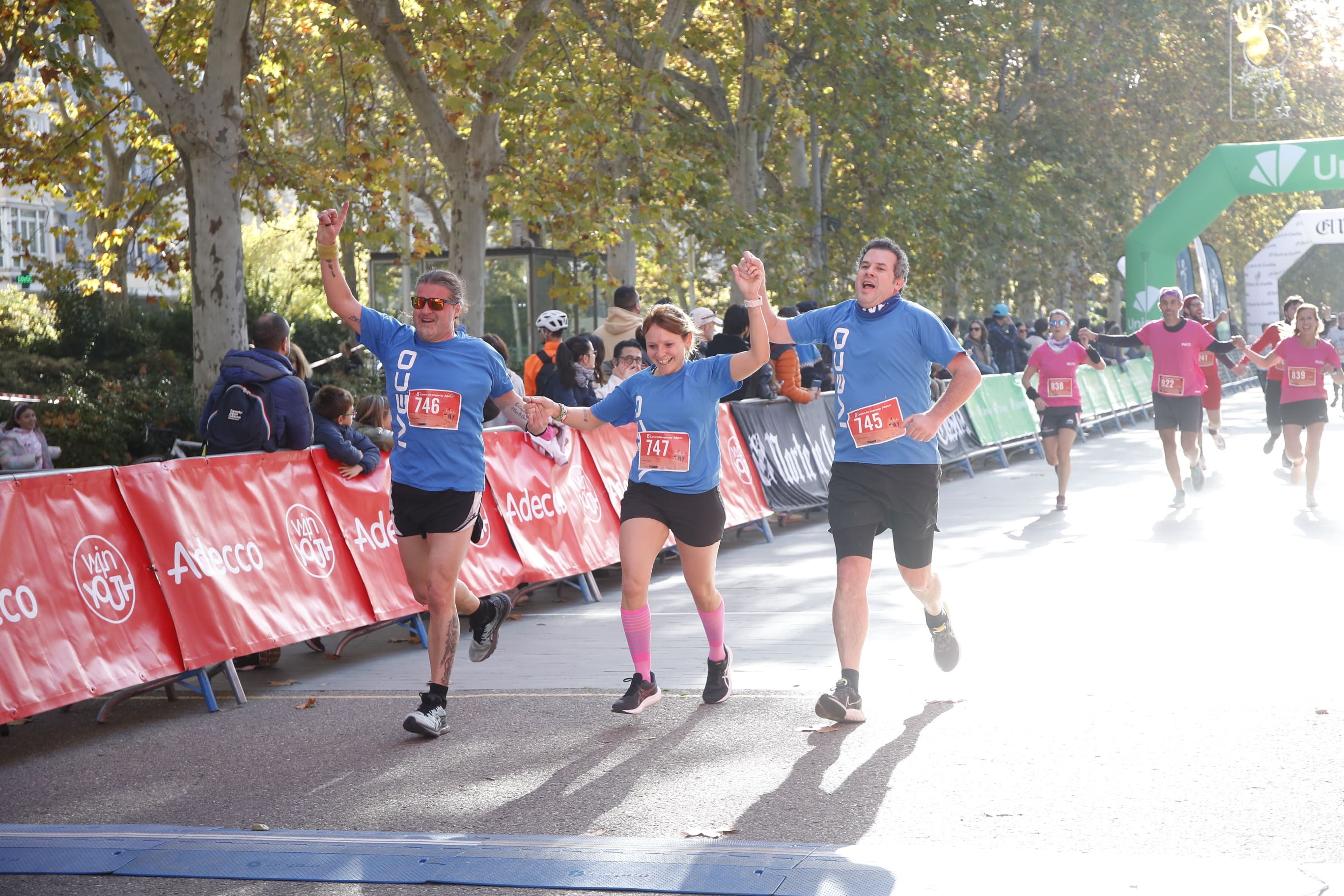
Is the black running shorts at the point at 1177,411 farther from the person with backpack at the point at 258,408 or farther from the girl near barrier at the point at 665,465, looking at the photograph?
the person with backpack at the point at 258,408

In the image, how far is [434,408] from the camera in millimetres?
6340

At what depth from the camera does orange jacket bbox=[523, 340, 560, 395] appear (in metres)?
11.7

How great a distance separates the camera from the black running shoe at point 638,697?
6.49m

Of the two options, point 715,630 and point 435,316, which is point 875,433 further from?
point 435,316

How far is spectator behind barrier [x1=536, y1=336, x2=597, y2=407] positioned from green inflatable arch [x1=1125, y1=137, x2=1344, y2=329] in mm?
17877

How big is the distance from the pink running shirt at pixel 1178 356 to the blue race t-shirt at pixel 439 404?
879 cm

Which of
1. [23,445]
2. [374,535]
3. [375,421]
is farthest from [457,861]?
[23,445]

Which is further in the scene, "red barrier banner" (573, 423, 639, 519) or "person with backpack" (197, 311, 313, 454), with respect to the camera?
"red barrier banner" (573, 423, 639, 519)

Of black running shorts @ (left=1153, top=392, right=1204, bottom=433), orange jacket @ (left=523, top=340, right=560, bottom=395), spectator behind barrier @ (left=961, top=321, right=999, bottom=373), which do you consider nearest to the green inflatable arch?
spectator behind barrier @ (left=961, top=321, right=999, bottom=373)

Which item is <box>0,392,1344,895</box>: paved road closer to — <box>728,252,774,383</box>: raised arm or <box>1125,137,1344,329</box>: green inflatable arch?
<box>728,252,774,383</box>: raised arm

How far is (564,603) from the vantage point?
1021 cm

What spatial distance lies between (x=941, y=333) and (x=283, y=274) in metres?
40.2

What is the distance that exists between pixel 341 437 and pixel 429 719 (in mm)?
2545

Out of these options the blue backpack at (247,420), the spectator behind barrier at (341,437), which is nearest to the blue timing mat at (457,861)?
the blue backpack at (247,420)
